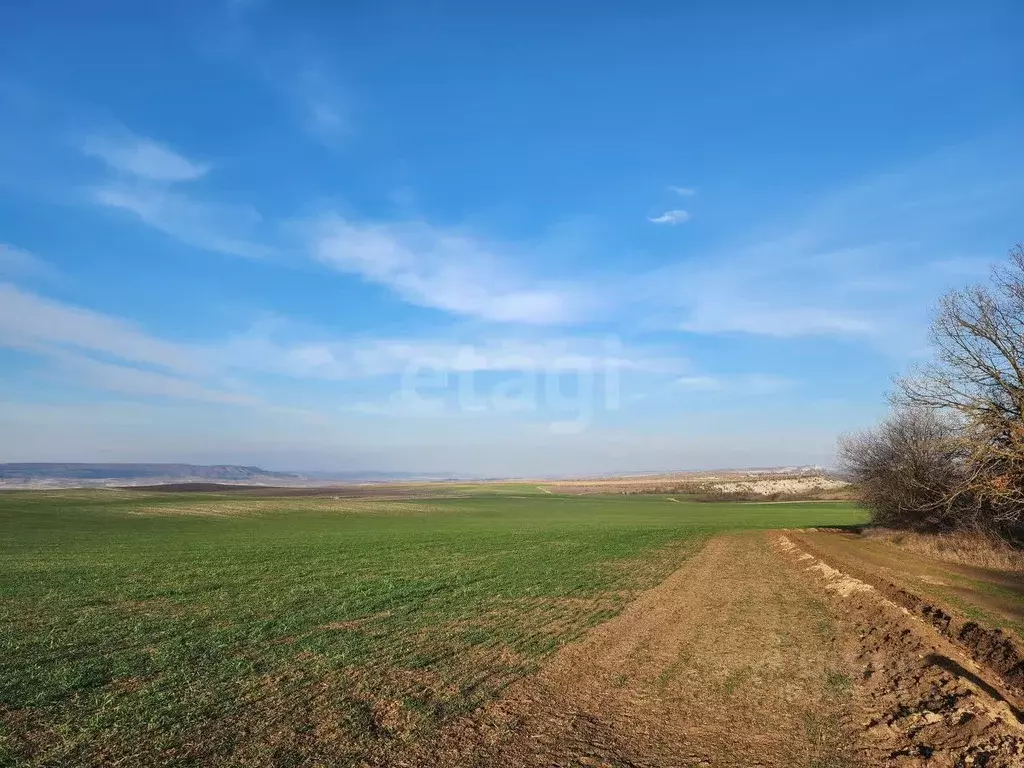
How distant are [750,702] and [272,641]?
9.18m

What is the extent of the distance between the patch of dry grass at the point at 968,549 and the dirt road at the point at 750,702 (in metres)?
16.0

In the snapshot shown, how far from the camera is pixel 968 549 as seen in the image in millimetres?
30109

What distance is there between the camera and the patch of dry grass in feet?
89.7

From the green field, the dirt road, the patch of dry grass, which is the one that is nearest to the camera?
the dirt road

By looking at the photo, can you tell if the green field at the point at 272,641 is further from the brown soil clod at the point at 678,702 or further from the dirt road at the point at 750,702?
the dirt road at the point at 750,702

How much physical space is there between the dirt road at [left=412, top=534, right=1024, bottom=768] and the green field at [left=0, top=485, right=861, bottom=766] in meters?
1.00

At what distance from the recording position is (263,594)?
19500 millimetres

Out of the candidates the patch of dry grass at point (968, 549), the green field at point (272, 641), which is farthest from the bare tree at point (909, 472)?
the green field at point (272, 641)

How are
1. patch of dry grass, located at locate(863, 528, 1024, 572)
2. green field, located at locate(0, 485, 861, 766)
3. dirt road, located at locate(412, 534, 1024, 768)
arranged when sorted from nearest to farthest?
1. dirt road, located at locate(412, 534, 1024, 768)
2. green field, located at locate(0, 485, 861, 766)
3. patch of dry grass, located at locate(863, 528, 1024, 572)

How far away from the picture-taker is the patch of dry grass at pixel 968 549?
27339mm

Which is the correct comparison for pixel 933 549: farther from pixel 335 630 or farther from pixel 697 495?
pixel 697 495

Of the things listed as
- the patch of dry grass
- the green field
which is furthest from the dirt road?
the patch of dry grass

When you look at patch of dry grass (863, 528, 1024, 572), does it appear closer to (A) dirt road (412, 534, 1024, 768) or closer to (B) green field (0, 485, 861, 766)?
(B) green field (0, 485, 861, 766)

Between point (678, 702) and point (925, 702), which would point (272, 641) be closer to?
point (678, 702)
